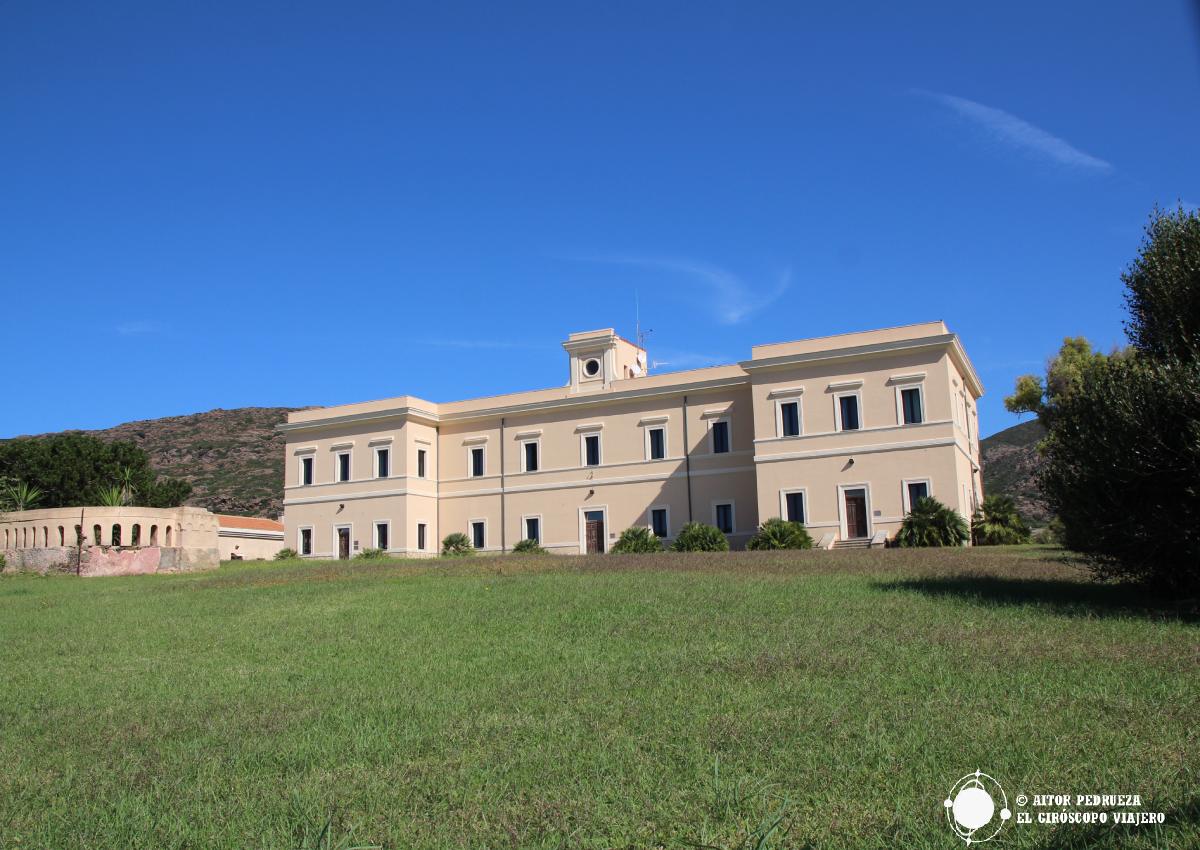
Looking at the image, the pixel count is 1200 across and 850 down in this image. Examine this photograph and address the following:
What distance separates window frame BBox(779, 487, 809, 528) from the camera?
3488 centimetres

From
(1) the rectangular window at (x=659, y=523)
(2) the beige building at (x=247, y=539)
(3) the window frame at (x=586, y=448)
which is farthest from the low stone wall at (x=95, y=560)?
(2) the beige building at (x=247, y=539)

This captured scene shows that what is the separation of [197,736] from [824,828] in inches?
233

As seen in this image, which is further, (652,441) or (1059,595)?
(652,441)

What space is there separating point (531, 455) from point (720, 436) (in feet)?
29.5

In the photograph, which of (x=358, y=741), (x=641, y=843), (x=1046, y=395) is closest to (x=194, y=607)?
(x=358, y=741)

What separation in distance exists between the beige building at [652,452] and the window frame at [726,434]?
49 millimetres

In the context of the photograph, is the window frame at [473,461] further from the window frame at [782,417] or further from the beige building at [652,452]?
the window frame at [782,417]

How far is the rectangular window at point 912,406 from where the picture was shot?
3381 cm

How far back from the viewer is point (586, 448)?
137ft

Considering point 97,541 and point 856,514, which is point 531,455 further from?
point 97,541

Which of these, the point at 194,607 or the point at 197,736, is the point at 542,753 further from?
the point at 194,607

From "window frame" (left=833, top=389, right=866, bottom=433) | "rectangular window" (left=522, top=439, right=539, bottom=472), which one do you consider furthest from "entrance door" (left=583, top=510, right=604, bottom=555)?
"window frame" (left=833, top=389, right=866, bottom=433)

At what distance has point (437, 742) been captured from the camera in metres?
8.04

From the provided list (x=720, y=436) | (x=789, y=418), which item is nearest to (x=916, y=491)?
(x=789, y=418)
